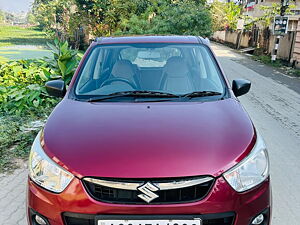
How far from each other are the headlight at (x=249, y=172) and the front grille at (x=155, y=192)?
16 centimetres

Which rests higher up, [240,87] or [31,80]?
[240,87]

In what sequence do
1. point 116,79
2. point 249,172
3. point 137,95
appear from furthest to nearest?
point 116,79, point 137,95, point 249,172

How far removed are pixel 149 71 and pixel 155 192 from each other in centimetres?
169

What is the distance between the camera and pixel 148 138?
218 centimetres

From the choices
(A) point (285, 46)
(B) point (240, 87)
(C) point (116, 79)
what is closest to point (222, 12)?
(A) point (285, 46)

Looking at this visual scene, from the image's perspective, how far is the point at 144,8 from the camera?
637 inches

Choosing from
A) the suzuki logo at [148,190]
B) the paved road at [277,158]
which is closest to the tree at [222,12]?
the paved road at [277,158]

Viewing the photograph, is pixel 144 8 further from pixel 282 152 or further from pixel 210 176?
pixel 210 176

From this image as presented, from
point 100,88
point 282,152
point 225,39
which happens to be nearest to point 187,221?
Result: point 100,88

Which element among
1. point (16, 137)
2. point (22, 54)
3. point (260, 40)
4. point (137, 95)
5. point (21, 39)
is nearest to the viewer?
point (137, 95)

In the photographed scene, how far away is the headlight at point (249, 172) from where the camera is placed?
1.98 meters

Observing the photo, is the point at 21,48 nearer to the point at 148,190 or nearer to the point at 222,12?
the point at 148,190

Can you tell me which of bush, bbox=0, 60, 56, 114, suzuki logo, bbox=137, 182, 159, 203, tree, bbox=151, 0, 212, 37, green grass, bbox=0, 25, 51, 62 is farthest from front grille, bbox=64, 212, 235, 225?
tree, bbox=151, 0, 212, 37

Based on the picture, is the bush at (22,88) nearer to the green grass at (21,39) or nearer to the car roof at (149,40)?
the car roof at (149,40)
